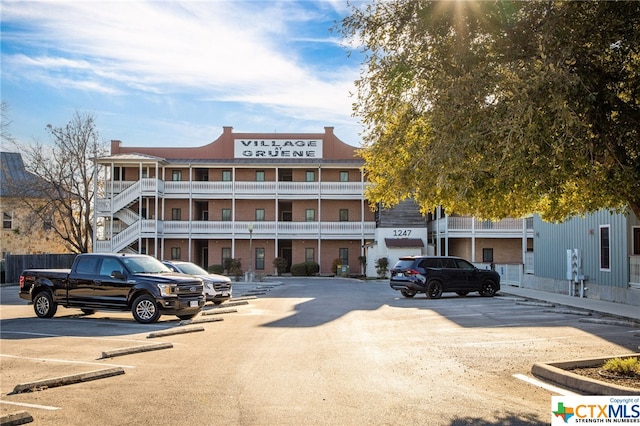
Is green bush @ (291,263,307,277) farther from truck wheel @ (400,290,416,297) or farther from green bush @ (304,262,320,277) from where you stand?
truck wheel @ (400,290,416,297)

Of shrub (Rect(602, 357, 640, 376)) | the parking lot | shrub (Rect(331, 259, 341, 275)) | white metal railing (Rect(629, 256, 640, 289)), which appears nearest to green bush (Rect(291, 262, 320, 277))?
shrub (Rect(331, 259, 341, 275))

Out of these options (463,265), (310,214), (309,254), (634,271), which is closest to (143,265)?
(463,265)

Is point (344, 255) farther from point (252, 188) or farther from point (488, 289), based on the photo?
point (488, 289)

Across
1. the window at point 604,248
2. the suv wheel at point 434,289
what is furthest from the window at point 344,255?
the window at point 604,248

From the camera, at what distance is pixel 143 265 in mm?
17719

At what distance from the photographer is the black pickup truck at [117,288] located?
16.6m

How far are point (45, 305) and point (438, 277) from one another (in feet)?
48.0

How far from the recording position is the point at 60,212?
157 feet

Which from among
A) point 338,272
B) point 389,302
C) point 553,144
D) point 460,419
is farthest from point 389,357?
point 338,272

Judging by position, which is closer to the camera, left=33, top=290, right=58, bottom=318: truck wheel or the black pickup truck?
the black pickup truck

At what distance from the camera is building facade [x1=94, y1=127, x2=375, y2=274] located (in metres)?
49.2

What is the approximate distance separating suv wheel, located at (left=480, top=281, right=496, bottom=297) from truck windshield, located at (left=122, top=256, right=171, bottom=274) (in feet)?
46.0

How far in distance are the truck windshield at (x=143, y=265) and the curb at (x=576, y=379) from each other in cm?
1127

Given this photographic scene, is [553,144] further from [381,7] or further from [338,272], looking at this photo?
[338,272]
